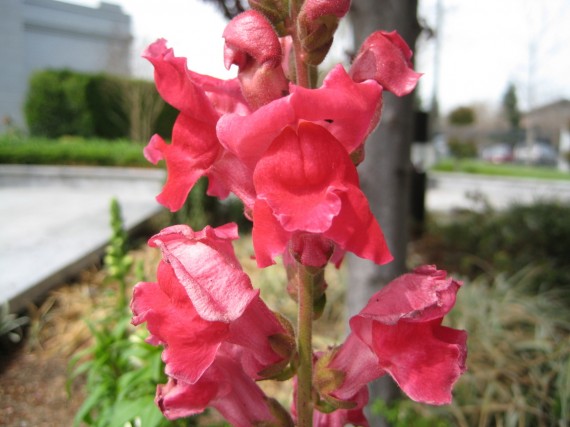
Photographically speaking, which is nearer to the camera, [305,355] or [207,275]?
[207,275]

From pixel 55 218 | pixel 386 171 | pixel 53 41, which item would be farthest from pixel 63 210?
pixel 53 41

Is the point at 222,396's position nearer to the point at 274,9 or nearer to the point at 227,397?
the point at 227,397

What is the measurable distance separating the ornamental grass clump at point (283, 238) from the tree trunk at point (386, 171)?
109cm

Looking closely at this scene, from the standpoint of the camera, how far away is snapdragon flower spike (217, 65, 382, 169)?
0.47 meters

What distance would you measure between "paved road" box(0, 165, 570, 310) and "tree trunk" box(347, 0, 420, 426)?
2.20m

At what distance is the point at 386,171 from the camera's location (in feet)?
5.91

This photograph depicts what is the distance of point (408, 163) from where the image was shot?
1.87 m

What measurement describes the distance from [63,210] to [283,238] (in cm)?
617

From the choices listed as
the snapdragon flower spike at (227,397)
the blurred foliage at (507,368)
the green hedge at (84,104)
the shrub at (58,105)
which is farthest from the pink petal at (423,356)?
the shrub at (58,105)

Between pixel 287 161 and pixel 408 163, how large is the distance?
58.1 inches

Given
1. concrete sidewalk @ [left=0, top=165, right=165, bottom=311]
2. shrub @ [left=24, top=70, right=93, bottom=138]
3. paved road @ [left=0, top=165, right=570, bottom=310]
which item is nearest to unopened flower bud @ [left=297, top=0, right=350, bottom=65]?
concrete sidewalk @ [left=0, top=165, right=165, bottom=311]

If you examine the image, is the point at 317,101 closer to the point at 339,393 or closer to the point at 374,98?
the point at 374,98

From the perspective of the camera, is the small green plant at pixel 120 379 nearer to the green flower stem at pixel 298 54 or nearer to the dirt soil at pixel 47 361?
the dirt soil at pixel 47 361

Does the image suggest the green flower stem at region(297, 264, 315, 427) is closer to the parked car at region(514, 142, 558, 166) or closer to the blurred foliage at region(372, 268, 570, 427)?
the blurred foliage at region(372, 268, 570, 427)
